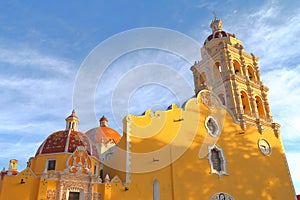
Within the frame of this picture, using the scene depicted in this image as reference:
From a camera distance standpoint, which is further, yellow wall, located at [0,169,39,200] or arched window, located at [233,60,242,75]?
arched window, located at [233,60,242,75]

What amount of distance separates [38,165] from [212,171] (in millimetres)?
11810

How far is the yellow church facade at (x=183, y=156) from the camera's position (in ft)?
52.8

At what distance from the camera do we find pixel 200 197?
18.5 metres

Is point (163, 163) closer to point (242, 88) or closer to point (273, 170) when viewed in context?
point (273, 170)

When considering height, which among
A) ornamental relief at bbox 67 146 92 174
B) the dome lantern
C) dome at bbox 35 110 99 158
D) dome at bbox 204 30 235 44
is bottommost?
ornamental relief at bbox 67 146 92 174

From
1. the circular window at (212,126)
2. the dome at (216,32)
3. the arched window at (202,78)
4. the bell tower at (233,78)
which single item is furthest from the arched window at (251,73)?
the circular window at (212,126)

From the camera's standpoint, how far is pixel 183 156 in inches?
756

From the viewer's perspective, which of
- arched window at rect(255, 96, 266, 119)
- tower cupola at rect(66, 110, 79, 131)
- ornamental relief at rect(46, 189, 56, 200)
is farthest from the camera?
arched window at rect(255, 96, 266, 119)

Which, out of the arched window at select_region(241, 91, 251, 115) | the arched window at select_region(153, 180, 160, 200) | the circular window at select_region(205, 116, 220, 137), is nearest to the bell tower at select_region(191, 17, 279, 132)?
the arched window at select_region(241, 91, 251, 115)

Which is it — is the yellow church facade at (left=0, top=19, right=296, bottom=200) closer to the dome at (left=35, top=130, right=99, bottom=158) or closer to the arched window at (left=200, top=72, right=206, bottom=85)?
the dome at (left=35, top=130, right=99, bottom=158)

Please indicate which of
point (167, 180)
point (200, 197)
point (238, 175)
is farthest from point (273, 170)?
point (167, 180)

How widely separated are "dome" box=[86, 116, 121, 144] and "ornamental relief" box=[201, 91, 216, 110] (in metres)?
11.0

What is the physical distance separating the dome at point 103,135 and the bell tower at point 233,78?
10.00m

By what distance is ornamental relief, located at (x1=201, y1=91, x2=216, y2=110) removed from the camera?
2305 cm
